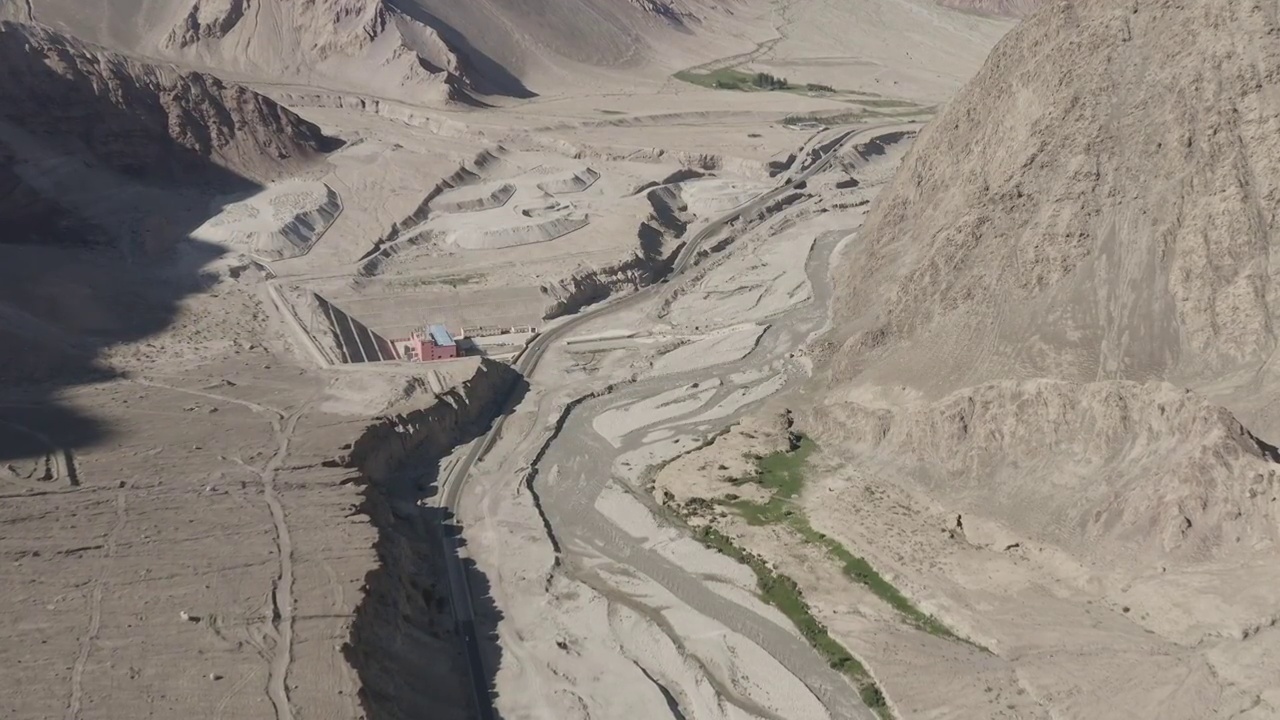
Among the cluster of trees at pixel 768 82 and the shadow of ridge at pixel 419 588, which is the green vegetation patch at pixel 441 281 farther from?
the cluster of trees at pixel 768 82

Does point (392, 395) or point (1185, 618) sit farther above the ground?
point (1185, 618)

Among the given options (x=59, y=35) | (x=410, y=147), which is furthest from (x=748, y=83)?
(x=59, y=35)

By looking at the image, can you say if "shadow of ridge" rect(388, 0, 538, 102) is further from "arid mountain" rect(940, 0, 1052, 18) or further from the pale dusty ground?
"arid mountain" rect(940, 0, 1052, 18)

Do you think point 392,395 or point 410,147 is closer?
point 392,395

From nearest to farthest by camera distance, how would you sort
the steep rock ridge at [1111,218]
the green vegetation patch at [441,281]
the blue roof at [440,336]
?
the steep rock ridge at [1111,218] → the blue roof at [440,336] → the green vegetation patch at [441,281]

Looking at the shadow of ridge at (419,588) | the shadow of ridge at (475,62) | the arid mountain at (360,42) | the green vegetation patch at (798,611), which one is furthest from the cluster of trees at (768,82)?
the green vegetation patch at (798,611)

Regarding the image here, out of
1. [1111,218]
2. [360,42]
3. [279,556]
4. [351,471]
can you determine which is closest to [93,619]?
[279,556]

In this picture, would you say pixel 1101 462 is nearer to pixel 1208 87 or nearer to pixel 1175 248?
pixel 1175 248
